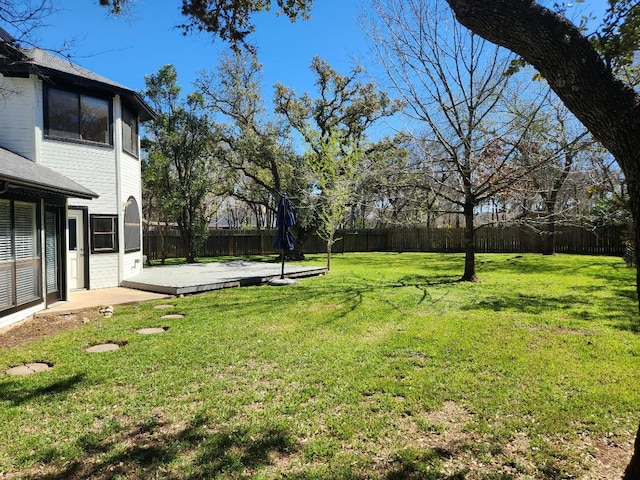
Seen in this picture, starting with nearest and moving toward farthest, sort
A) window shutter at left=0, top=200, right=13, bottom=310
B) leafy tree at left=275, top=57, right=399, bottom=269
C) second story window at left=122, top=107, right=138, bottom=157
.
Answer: window shutter at left=0, top=200, right=13, bottom=310 < second story window at left=122, top=107, right=138, bottom=157 < leafy tree at left=275, top=57, right=399, bottom=269

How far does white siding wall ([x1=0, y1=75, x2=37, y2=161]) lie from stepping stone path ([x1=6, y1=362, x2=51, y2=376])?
6.06m

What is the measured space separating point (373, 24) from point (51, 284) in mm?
9535

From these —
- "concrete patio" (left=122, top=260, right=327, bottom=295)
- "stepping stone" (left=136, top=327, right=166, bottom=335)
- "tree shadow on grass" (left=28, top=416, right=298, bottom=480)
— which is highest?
"concrete patio" (left=122, top=260, right=327, bottom=295)

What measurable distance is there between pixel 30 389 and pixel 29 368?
0.80 m

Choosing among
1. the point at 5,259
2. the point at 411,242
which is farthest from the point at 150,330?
the point at 411,242

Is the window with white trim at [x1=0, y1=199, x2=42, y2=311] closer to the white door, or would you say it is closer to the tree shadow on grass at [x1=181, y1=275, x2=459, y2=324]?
the white door

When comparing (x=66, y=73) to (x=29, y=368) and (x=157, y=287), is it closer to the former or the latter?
(x=157, y=287)

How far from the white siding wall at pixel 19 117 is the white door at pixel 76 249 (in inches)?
62.1

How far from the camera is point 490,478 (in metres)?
2.41

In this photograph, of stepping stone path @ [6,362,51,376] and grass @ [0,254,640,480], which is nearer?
grass @ [0,254,640,480]

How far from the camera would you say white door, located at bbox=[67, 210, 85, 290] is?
30.5 feet

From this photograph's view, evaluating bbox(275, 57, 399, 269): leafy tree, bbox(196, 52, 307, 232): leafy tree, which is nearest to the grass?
bbox(275, 57, 399, 269): leafy tree

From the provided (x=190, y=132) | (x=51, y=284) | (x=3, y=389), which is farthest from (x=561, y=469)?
(x=190, y=132)

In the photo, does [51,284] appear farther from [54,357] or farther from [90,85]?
[90,85]
